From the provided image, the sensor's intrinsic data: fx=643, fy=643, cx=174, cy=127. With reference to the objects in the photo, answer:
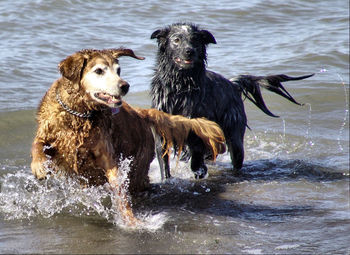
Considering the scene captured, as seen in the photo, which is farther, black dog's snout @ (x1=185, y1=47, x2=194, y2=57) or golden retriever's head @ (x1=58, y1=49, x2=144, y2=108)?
black dog's snout @ (x1=185, y1=47, x2=194, y2=57)

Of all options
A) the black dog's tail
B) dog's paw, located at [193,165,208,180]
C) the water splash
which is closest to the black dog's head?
the black dog's tail

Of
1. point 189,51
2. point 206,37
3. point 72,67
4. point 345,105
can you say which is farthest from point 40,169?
point 345,105

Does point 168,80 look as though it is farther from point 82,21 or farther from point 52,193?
point 82,21

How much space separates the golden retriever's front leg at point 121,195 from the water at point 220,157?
10 cm

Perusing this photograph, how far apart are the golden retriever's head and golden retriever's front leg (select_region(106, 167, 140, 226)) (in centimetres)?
66

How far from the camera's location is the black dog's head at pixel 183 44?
6.91 m

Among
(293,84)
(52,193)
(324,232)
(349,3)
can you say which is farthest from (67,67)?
(349,3)

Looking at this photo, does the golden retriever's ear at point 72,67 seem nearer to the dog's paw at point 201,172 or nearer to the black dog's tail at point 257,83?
the dog's paw at point 201,172

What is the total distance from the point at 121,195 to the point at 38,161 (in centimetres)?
77

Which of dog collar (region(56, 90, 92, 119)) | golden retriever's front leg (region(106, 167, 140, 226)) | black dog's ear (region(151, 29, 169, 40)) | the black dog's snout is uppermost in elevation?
black dog's ear (region(151, 29, 169, 40))

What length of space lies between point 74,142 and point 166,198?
5.17 ft

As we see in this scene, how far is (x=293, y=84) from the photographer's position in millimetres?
11797

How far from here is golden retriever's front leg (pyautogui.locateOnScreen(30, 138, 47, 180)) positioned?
16.7 ft

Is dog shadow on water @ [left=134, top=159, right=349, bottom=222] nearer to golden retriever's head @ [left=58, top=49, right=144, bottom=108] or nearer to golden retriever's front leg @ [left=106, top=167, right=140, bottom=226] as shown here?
golden retriever's front leg @ [left=106, top=167, right=140, bottom=226]
